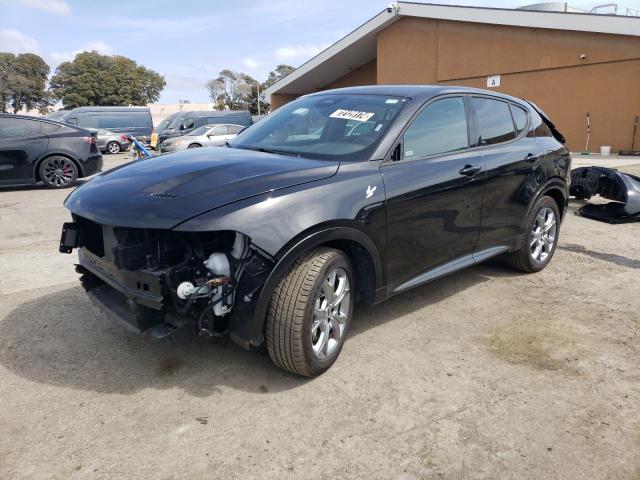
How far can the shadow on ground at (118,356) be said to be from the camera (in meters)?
2.98

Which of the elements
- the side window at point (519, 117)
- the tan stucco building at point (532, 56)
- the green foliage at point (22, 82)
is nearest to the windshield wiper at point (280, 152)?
the side window at point (519, 117)

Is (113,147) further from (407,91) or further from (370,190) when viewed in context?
(370,190)

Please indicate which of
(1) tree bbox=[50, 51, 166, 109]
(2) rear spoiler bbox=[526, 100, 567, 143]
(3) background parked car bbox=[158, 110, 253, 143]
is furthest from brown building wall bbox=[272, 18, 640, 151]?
(1) tree bbox=[50, 51, 166, 109]

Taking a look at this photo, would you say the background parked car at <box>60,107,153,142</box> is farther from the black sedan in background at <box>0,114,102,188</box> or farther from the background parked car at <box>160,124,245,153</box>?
the black sedan in background at <box>0,114,102,188</box>

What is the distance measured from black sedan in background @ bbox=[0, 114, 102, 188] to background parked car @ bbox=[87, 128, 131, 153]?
1151 centimetres

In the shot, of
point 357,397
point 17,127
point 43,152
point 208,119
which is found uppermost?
point 208,119

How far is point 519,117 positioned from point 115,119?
22.4m

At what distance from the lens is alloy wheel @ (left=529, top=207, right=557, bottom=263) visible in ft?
15.9

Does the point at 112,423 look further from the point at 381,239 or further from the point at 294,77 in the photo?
the point at 294,77

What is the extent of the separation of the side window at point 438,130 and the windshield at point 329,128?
193 millimetres

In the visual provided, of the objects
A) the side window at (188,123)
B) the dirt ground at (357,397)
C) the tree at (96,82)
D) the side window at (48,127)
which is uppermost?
the tree at (96,82)

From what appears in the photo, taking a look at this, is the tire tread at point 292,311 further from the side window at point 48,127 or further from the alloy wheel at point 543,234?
the side window at point 48,127

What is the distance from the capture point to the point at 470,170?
3879mm

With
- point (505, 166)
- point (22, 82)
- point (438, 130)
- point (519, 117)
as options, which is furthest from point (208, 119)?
point (22, 82)
